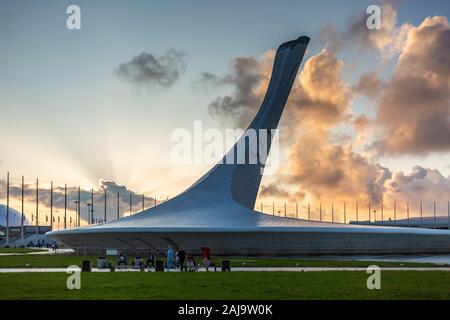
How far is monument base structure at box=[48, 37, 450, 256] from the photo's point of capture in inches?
1598

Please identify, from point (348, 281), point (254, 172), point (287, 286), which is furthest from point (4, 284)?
point (254, 172)

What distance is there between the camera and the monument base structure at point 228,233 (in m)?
40.6

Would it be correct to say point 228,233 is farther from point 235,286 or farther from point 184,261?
point 235,286

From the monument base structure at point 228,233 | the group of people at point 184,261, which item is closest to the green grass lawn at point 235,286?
the group of people at point 184,261

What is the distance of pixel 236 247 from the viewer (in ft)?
137

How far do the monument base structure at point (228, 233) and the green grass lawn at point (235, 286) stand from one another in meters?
18.6

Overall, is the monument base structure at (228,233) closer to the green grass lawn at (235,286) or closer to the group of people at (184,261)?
the group of people at (184,261)

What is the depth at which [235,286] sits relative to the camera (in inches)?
683

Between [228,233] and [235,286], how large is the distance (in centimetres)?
2343

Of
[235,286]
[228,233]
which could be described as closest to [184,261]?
[235,286]

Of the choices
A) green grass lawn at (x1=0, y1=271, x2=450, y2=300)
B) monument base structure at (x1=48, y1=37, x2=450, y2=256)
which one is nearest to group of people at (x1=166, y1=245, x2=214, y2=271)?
green grass lawn at (x1=0, y1=271, x2=450, y2=300)

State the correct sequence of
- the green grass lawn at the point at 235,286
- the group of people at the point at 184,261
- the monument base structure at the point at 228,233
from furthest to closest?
the monument base structure at the point at 228,233, the group of people at the point at 184,261, the green grass lawn at the point at 235,286

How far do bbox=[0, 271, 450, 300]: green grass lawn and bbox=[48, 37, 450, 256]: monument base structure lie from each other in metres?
18.6
